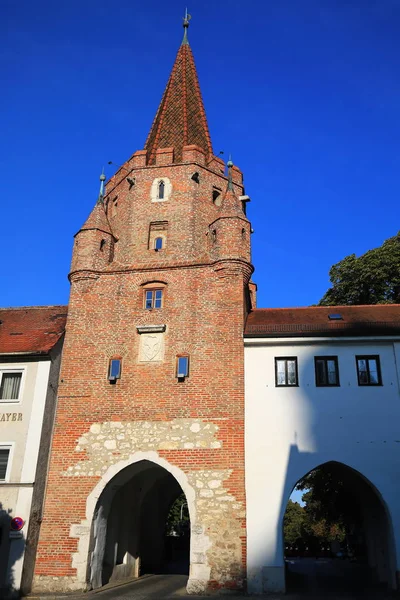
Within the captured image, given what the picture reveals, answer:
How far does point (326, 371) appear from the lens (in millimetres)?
17938

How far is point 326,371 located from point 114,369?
7.00m

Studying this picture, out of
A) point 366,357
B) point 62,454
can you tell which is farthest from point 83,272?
point 366,357

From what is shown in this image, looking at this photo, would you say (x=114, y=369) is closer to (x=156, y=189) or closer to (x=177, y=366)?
(x=177, y=366)

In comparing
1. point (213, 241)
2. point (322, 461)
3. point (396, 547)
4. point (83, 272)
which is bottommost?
point (396, 547)

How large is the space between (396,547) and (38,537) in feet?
34.2

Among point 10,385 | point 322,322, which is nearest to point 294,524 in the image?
point 322,322

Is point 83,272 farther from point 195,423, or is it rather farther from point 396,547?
point 396,547

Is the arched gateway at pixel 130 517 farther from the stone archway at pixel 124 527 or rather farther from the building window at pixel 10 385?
the building window at pixel 10 385

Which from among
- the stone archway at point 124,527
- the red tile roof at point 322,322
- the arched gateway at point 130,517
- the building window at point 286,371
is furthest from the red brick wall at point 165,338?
the building window at point 286,371

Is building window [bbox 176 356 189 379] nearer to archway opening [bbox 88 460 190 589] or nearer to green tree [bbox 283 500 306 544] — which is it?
archway opening [bbox 88 460 190 589]

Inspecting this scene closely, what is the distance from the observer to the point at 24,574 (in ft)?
52.1

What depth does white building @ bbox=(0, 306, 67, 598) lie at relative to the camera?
16.1 meters

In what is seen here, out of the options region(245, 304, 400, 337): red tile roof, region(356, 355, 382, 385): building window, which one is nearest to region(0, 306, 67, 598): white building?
region(245, 304, 400, 337): red tile roof

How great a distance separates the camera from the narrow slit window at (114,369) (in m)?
18.6
